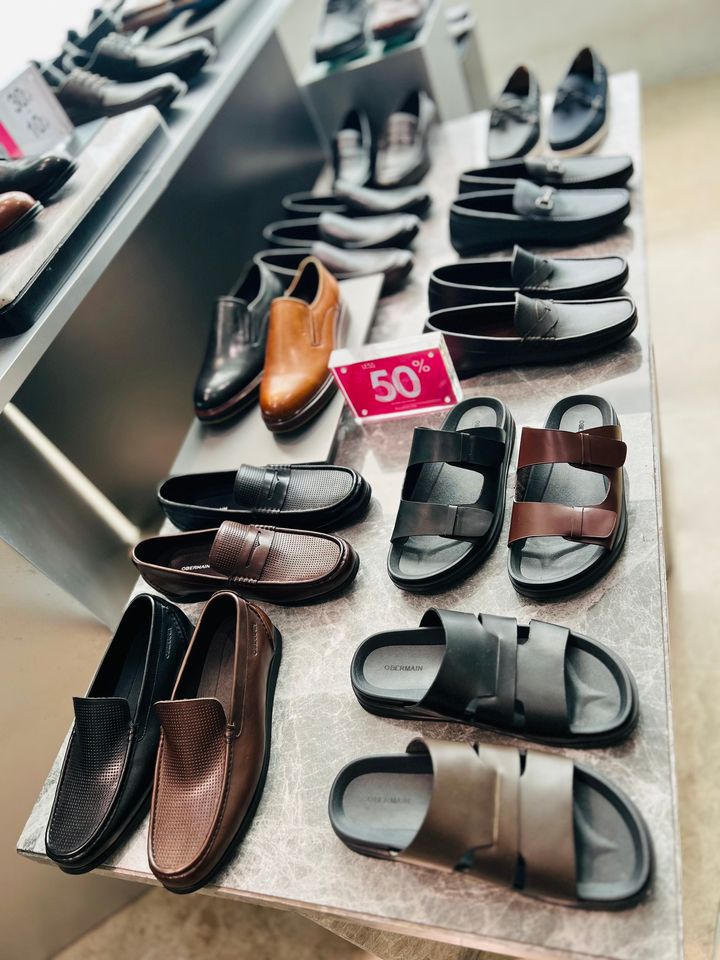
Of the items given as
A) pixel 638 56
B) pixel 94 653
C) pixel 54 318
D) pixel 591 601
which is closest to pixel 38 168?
pixel 54 318

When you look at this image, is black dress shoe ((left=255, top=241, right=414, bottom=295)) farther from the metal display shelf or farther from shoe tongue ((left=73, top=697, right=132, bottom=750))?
shoe tongue ((left=73, top=697, right=132, bottom=750))

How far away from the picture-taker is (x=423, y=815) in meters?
0.79

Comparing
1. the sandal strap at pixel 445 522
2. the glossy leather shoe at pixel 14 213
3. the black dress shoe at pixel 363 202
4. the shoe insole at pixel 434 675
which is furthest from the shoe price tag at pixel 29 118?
the shoe insole at pixel 434 675

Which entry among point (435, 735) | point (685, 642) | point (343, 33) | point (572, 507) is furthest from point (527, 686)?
point (343, 33)

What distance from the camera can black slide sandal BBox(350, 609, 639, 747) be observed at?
30.2 inches

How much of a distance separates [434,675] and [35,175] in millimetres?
1102

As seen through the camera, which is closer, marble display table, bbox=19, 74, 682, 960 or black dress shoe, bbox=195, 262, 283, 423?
marble display table, bbox=19, 74, 682, 960

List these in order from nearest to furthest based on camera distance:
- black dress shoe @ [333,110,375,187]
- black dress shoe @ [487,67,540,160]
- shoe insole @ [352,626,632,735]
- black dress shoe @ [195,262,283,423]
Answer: shoe insole @ [352,626,632,735] → black dress shoe @ [195,262,283,423] → black dress shoe @ [487,67,540,160] → black dress shoe @ [333,110,375,187]

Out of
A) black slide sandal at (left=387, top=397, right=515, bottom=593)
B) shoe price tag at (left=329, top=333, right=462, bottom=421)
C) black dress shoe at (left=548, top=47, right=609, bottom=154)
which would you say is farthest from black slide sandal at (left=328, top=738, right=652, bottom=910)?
black dress shoe at (left=548, top=47, right=609, bottom=154)

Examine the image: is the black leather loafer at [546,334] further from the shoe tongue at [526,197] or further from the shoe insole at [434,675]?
the shoe insole at [434,675]

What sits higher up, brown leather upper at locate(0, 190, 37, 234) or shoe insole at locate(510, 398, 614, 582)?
brown leather upper at locate(0, 190, 37, 234)

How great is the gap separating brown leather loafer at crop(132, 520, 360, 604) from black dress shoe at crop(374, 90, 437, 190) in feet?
3.90

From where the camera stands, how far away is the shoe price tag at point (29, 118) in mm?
1324

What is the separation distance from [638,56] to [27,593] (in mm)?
3181
